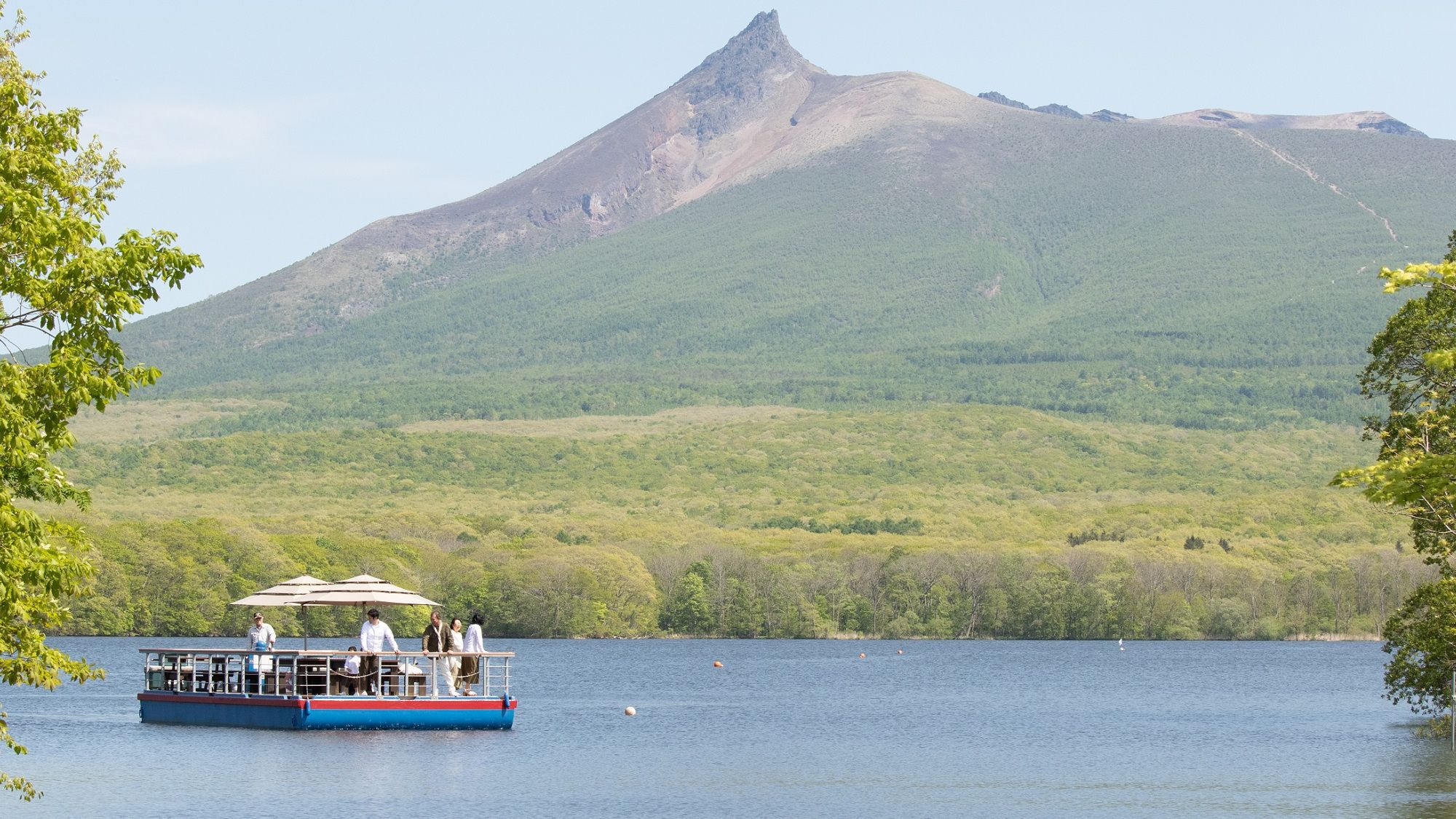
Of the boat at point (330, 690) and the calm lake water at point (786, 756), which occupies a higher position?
the boat at point (330, 690)

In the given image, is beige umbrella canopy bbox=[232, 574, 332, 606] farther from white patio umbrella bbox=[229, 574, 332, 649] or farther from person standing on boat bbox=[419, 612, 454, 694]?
person standing on boat bbox=[419, 612, 454, 694]

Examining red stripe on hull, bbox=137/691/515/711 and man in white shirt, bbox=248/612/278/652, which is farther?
man in white shirt, bbox=248/612/278/652

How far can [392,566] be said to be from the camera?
372 feet

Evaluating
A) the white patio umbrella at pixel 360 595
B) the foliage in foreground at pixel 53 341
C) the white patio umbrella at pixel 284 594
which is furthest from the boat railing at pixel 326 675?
the foliage in foreground at pixel 53 341

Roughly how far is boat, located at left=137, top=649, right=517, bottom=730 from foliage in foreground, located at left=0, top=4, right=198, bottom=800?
2332 centimetres

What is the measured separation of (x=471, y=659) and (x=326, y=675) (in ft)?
10.7

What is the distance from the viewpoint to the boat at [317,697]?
42.7m

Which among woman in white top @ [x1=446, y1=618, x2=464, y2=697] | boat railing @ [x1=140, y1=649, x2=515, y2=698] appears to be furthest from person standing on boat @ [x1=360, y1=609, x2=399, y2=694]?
woman in white top @ [x1=446, y1=618, x2=464, y2=697]

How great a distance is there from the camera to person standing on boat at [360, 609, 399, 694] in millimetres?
42250

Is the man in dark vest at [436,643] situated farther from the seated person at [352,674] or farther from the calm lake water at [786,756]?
the seated person at [352,674]

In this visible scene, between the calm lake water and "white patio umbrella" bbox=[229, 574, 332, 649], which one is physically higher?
"white patio umbrella" bbox=[229, 574, 332, 649]

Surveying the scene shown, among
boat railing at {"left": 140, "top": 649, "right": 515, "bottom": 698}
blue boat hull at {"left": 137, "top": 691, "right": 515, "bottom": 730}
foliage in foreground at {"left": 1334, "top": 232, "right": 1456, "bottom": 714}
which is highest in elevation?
foliage in foreground at {"left": 1334, "top": 232, "right": 1456, "bottom": 714}

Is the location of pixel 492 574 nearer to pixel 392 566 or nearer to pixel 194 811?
pixel 392 566

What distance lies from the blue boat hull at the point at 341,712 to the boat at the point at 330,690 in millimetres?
16
